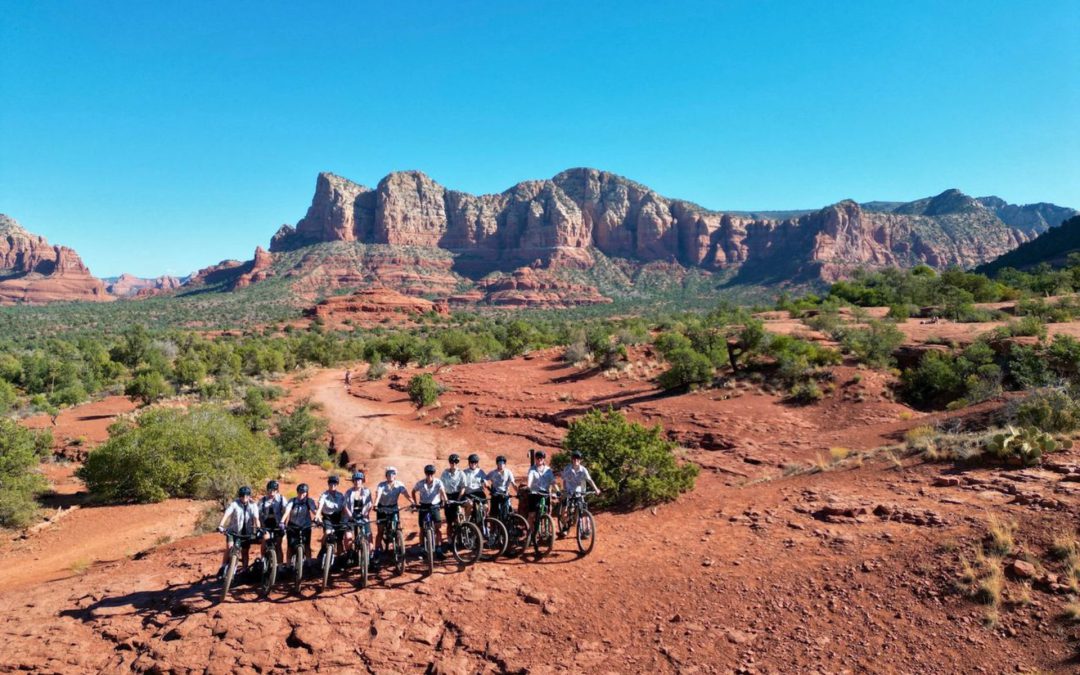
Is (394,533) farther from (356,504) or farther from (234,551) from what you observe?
(234,551)

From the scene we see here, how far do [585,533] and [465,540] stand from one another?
1690mm

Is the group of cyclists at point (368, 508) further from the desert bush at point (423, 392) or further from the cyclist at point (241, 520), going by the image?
the desert bush at point (423, 392)

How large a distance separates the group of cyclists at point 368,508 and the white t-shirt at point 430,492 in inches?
0.5

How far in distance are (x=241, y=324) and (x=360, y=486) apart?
255 ft

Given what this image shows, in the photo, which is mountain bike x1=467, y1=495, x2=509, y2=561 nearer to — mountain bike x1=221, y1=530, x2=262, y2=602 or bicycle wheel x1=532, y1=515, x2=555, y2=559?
bicycle wheel x1=532, y1=515, x2=555, y2=559

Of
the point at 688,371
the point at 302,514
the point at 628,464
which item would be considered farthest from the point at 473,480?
the point at 688,371

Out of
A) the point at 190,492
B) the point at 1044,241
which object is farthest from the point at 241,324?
the point at 1044,241

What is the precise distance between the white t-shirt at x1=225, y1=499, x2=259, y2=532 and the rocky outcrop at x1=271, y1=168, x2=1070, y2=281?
12015cm

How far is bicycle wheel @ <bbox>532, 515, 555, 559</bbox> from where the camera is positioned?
24.7ft

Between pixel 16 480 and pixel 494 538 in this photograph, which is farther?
pixel 16 480

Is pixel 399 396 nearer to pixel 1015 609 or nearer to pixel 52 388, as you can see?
pixel 52 388

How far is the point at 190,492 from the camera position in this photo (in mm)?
13133

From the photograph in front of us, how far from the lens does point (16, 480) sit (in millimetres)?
11961

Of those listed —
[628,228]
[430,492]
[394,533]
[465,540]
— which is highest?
[628,228]
